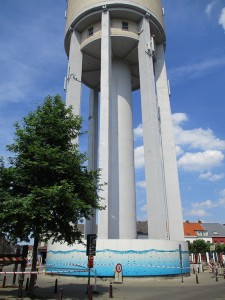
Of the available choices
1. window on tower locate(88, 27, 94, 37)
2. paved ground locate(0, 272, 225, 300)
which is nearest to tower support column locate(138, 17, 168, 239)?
paved ground locate(0, 272, 225, 300)

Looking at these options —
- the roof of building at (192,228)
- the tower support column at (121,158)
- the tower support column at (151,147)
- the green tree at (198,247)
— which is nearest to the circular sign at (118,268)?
the tower support column at (121,158)

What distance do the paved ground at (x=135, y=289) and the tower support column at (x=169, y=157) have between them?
4636mm

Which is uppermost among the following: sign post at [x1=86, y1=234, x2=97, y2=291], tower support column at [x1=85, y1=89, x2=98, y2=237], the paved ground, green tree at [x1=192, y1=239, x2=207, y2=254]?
tower support column at [x1=85, y1=89, x2=98, y2=237]

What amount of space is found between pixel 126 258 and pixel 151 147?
9190 mm

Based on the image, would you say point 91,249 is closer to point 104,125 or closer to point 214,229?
point 104,125

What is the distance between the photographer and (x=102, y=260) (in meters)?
20.4

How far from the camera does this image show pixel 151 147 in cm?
2467

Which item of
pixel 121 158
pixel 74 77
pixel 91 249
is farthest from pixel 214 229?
pixel 91 249

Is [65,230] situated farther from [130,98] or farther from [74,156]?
[130,98]

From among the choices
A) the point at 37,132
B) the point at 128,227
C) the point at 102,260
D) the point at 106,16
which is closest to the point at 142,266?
the point at 102,260

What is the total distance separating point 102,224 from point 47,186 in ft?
28.8

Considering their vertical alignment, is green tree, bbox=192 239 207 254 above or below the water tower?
below

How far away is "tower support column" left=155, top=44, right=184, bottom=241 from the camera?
2548 cm

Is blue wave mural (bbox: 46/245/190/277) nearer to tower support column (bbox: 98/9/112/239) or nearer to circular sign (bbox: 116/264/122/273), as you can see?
circular sign (bbox: 116/264/122/273)
